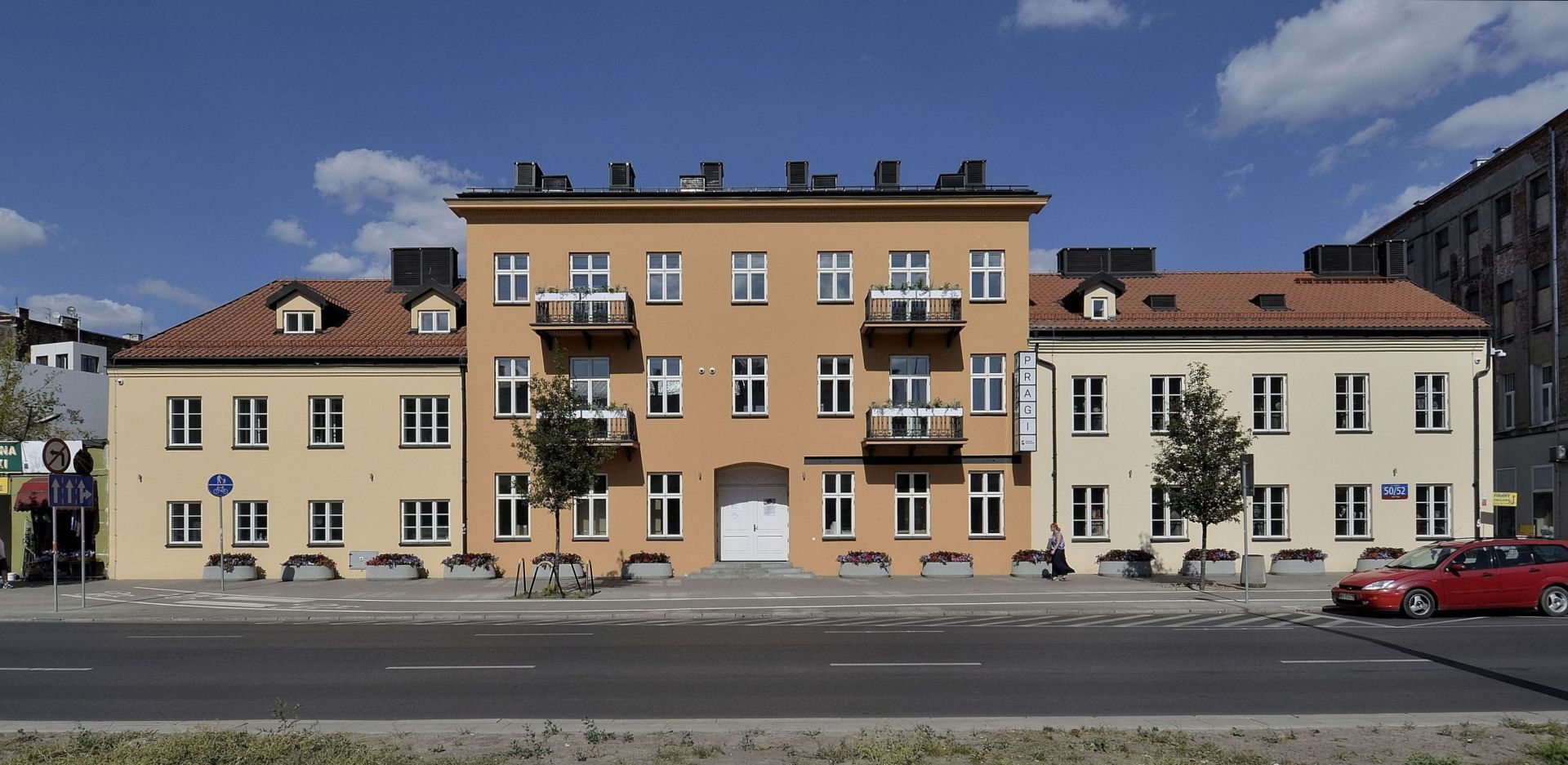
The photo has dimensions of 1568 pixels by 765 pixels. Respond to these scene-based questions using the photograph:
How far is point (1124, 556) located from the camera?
28.5m

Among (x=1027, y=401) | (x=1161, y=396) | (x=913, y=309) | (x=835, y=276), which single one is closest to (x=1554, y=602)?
(x=1161, y=396)

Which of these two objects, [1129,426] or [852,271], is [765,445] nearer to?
[852,271]

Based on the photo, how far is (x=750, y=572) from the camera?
93.9 feet

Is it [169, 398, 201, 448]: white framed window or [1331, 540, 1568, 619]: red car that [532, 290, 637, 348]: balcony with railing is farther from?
[1331, 540, 1568, 619]: red car

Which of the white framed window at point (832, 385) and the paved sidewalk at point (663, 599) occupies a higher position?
the white framed window at point (832, 385)

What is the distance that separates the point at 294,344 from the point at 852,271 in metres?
16.6

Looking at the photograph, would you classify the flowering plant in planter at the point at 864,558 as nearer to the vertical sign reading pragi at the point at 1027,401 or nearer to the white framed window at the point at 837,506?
the white framed window at the point at 837,506

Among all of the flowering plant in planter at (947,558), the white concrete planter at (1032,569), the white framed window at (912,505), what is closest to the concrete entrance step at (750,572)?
the white framed window at (912,505)

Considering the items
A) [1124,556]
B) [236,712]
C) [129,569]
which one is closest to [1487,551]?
[1124,556]

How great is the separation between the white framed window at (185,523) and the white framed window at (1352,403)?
33.0 m

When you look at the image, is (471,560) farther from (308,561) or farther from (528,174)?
(528,174)

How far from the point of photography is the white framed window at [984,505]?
29.4 m

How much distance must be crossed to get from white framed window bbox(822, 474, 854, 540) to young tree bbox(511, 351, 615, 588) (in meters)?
7.28

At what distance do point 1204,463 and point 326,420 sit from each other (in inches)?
946
